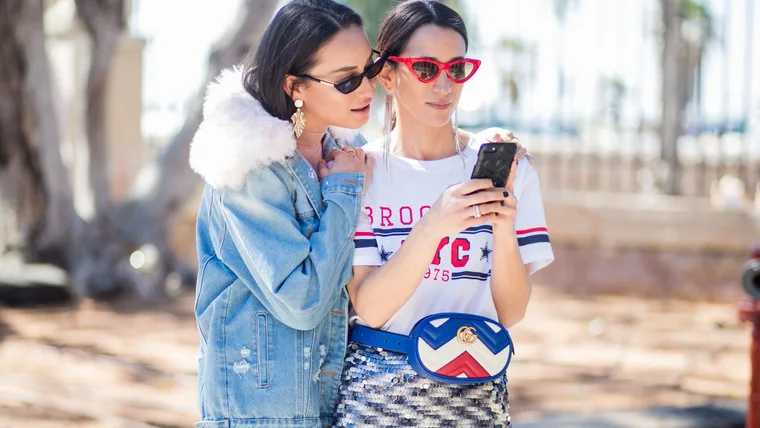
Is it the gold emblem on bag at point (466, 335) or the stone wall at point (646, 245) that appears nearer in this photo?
the gold emblem on bag at point (466, 335)

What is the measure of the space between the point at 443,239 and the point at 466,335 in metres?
0.22

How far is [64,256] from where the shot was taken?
25.1 feet

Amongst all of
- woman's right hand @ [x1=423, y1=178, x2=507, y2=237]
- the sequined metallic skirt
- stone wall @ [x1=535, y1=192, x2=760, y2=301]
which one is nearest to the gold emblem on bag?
the sequined metallic skirt

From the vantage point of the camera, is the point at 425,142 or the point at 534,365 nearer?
the point at 425,142

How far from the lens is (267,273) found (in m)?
1.90

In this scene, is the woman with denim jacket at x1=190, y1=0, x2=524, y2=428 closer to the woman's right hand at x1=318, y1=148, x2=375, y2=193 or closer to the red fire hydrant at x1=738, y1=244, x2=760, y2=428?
the woman's right hand at x1=318, y1=148, x2=375, y2=193

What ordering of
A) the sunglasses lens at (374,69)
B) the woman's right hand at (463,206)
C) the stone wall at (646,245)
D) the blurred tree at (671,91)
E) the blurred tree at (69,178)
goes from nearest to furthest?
the woman's right hand at (463,206) < the sunglasses lens at (374,69) < the blurred tree at (69,178) < the stone wall at (646,245) < the blurred tree at (671,91)

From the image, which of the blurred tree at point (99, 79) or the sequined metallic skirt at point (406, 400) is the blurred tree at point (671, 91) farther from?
the sequined metallic skirt at point (406, 400)

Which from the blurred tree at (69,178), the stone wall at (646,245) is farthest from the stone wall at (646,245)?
the blurred tree at (69,178)

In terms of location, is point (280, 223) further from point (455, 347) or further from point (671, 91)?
point (671, 91)

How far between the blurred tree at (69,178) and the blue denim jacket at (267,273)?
5.39 m

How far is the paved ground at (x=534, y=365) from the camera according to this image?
4.28 m

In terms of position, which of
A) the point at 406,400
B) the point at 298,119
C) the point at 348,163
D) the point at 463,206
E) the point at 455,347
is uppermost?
the point at 298,119

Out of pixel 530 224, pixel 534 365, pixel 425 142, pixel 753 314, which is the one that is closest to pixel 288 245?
pixel 425 142
